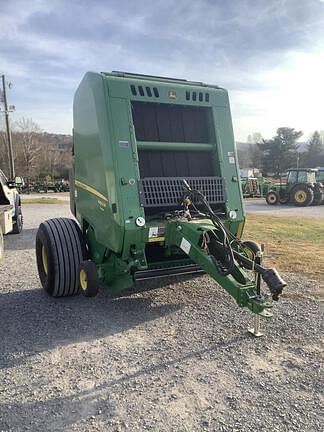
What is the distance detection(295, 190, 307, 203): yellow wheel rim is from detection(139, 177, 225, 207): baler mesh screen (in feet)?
61.7

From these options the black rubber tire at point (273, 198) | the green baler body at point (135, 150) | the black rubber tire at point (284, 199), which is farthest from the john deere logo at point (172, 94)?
the black rubber tire at point (284, 199)

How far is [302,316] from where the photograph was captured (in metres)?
4.35

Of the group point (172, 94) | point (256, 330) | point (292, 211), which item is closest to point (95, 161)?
point (172, 94)

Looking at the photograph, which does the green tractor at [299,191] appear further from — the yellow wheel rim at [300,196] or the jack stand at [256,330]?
the jack stand at [256,330]

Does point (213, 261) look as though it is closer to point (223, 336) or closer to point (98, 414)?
point (223, 336)

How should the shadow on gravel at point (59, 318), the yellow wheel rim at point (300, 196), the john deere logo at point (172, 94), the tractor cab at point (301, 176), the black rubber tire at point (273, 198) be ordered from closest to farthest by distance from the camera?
the shadow on gravel at point (59, 318), the john deere logo at point (172, 94), the yellow wheel rim at point (300, 196), the tractor cab at point (301, 176), the black rubber tire at point (273, 198)

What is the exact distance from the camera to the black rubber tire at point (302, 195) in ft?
72.0

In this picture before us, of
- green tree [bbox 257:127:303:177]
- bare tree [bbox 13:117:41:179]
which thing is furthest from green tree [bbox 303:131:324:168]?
bare tree [bbox 13:117:41:179]

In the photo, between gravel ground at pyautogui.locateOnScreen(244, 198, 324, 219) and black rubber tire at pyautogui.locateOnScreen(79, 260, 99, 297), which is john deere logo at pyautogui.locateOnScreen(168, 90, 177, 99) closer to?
black rubber tire at pyautogui.locateOnScreen(79, 260, 99, 297)

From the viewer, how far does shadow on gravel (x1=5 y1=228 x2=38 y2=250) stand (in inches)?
Answer: 347

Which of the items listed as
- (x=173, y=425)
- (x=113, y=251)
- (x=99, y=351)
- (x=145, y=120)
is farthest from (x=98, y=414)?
(x=145, y=120)

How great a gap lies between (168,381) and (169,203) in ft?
6.87

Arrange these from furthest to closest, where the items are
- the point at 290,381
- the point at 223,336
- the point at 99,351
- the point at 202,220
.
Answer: the point at 202,220 < the point at 223,336 < the point at 99,351 < the point at 290,381

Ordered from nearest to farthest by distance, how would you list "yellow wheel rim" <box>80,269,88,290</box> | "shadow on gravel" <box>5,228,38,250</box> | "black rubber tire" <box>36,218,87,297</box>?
1. "yellow wheel rim" <box>80,269,88,290</box>
2. "black rubber tire" <box>36,218,87,297</box>
3. "shadow on gravel" <box>5,228,38,250</box>
